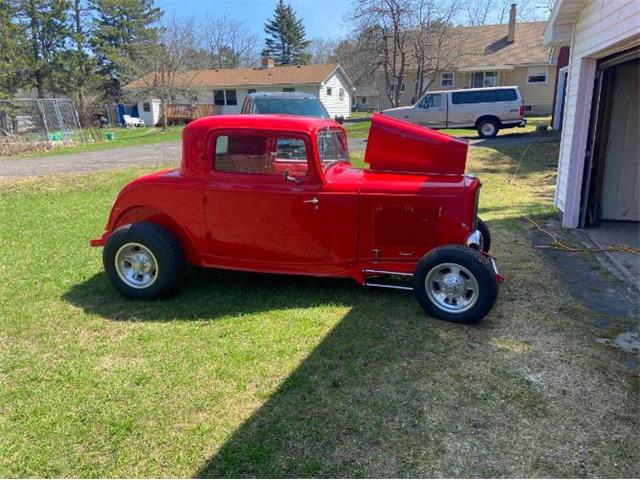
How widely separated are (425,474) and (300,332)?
1.74 m

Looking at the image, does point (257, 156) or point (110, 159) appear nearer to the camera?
point (257, 156)

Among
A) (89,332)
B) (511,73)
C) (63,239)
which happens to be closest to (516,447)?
(89,332)

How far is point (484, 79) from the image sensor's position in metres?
33.7

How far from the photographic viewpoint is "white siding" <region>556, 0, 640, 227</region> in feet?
19.6

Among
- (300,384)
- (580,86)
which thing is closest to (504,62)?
(580,86)

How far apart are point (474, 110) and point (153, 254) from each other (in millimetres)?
19078

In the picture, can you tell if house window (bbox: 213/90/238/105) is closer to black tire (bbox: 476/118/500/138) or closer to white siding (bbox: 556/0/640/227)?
black tire (bbox: 476/118/500/138)

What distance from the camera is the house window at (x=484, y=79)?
109ft

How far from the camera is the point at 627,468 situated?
2568mm

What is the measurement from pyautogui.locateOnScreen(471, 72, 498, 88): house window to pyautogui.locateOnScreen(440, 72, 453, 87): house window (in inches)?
59.8

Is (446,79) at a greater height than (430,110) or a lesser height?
greater

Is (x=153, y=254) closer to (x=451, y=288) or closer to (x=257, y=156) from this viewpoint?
(x=257, y=156)

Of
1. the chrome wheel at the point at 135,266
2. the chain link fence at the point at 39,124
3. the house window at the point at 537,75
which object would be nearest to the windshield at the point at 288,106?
the chrome wheel at the point at 135,266

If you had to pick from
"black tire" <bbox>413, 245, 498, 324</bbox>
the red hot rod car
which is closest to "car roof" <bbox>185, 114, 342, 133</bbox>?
the red hot rod car
